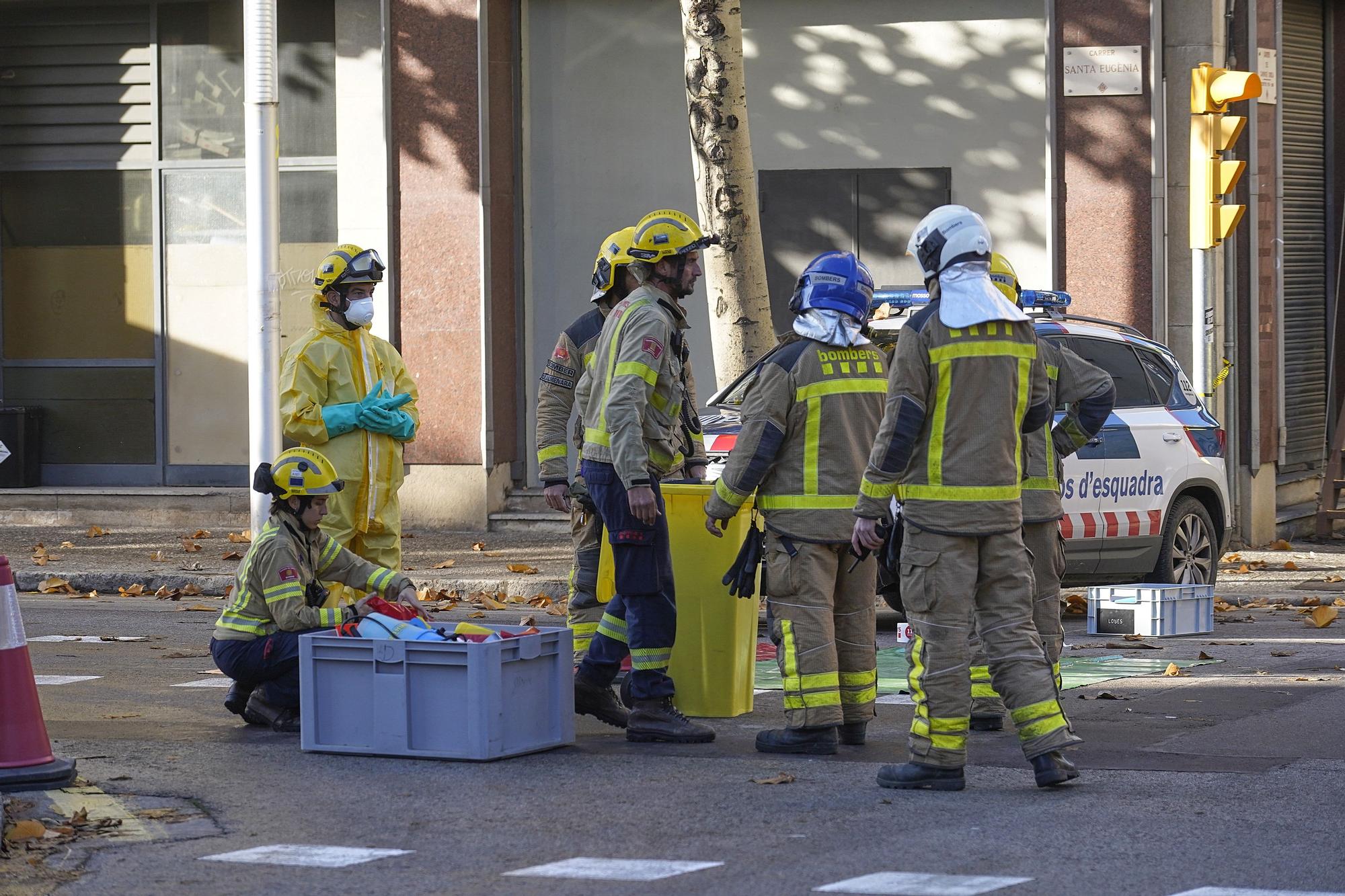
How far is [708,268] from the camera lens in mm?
13242

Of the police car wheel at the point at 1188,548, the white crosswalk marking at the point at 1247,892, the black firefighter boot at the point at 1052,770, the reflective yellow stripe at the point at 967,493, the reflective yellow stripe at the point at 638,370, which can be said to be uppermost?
the reflective yellow stripe at the point at 638,370

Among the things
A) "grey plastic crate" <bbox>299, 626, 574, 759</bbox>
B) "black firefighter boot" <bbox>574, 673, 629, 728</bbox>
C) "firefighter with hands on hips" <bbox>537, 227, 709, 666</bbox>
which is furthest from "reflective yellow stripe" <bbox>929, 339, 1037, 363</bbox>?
"black firefighter boot" <bbox>574, 673, 629, 728</bbox>

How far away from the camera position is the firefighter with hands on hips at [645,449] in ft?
25.4

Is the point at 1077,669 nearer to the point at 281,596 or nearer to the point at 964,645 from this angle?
the point at 964,645

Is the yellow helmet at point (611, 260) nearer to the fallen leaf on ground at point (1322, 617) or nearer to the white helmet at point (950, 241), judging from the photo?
the white helmet at point (950, 241)

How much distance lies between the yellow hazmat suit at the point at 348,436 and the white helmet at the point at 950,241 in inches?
114

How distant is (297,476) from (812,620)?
2.20 m

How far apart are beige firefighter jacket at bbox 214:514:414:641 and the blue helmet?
2.03 m

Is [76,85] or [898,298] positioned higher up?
[76,85]

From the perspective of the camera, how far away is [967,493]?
22.2 feet

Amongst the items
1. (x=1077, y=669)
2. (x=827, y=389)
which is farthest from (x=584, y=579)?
(x=1077, y=669)

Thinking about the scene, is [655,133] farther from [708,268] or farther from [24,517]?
[24,517]

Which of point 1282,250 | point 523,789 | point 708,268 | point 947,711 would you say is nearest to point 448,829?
point 523,789

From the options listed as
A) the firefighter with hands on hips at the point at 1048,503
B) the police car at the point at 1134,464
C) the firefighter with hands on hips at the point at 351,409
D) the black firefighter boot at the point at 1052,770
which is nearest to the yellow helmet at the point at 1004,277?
the firefighter with hands on hips at the point at 1048,503
